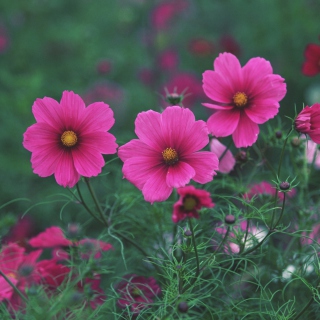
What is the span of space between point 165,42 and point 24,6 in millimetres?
741

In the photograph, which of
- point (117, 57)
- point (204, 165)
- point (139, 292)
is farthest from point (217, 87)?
point (117, 57)

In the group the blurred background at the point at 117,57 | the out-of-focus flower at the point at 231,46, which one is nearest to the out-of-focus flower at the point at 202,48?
the blurred background at the point at 117,57

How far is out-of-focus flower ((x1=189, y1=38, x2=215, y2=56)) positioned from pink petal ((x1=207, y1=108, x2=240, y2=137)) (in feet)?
6.13

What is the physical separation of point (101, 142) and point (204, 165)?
13 centimetres

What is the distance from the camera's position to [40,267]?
0.80 meters

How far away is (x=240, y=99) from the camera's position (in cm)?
76

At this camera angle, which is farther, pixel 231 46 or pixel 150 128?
pixel 231 46

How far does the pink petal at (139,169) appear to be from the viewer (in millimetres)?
683

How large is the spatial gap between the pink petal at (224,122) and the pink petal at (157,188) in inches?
3.4

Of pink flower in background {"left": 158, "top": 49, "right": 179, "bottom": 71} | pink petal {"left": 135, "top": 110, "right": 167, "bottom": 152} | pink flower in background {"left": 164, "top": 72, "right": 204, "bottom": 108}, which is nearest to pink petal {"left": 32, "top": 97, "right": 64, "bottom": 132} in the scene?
pink petal {"left": 135, "top": 110, "right": 167, "bottom": 152}

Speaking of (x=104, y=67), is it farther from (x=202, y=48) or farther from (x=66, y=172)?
(x=66, y=172)

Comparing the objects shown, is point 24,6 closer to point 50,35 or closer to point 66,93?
point 50,35

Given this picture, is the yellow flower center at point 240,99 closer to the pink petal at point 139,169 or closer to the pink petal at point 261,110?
the pink petal at point 261,110

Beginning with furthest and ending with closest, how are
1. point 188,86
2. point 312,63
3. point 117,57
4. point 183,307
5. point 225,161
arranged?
point 117,57 < point 188,86 < point 312,63 < point 225,161 < point 183,307
